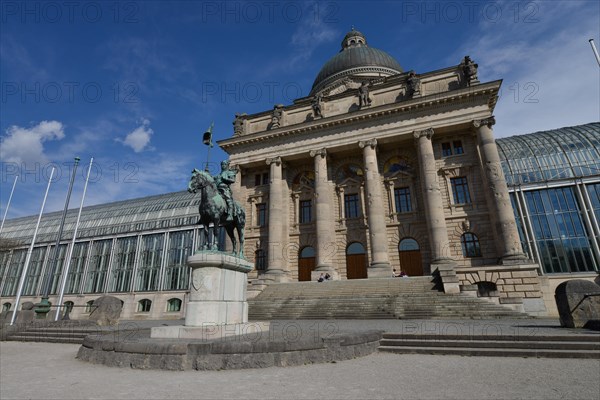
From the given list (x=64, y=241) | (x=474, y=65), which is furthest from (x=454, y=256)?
(x=64, y=241)

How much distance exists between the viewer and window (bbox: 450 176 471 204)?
90.3 feet

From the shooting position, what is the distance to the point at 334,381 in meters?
5.79

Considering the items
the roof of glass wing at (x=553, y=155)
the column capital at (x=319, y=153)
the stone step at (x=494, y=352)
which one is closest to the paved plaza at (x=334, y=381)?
the stone step at (x=494, y=352)

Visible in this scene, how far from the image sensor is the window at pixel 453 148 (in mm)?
28938

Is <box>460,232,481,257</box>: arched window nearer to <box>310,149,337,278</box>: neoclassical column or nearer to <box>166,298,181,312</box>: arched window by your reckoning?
<box>310,149,337,278</box>: neoclassical column

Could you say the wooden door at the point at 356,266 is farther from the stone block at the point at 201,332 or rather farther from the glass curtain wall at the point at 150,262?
the glass curtain wall at the point at 150,262

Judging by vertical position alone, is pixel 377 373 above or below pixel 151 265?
below

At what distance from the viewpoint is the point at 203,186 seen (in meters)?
10.3

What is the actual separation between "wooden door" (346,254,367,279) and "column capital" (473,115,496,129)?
15.0 meters

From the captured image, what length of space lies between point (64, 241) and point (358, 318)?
46174mm

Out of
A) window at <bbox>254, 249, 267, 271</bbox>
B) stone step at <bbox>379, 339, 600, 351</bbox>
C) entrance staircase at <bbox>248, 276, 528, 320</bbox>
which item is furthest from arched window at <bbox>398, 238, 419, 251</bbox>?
stone step at <bbox>379, 339, 600, 351</bbox>

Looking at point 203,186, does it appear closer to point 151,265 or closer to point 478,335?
point 478,335

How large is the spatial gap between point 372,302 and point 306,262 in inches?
507

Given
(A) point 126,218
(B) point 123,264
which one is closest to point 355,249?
(B) point 123,264
